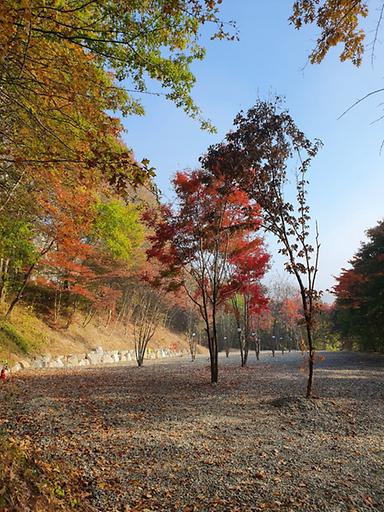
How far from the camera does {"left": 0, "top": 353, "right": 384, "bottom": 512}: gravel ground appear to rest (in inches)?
117

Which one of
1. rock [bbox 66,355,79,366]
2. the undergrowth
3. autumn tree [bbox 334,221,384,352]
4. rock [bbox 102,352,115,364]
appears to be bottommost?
rock [bbox 102,352,115,364]

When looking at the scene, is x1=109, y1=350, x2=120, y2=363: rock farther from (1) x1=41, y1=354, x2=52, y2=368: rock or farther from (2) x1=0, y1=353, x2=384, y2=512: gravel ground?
(2) x1=0, y1=353, x2=384, y2=512: gravel ground

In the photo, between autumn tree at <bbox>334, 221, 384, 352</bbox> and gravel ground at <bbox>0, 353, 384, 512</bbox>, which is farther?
autumn tree at <bbox>334, 221, 384, 352</bbox>

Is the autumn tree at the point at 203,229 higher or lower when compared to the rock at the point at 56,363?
higher

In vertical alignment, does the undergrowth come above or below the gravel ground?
above

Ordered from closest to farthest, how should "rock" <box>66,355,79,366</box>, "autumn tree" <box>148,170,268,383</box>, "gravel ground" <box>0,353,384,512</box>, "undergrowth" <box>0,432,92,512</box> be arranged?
"undergrowth" <box>0,432,92,512</box> → "gravel ground" <box>0,353,384,512</box> → "autumn tree" <box>148,170,268,383</box> → "rock" <box>66,355,79,366</box>

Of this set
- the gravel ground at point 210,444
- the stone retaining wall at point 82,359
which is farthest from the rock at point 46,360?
the gravel ground at point 210,444

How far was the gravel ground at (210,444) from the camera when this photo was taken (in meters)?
2.98

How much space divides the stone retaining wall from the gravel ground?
15.1ft

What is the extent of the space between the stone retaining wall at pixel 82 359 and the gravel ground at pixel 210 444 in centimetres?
461

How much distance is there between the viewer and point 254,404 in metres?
6.39

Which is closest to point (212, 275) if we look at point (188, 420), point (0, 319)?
point (188, 420)

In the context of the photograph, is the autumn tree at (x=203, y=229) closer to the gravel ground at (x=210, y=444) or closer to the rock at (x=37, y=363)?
the gravel ground at (x=210, y=444)

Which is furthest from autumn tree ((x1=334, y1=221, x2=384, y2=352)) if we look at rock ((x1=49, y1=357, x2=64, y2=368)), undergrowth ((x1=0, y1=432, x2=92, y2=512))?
undergrowth ((x1=0, y1=432, x2=92, y2=512))
